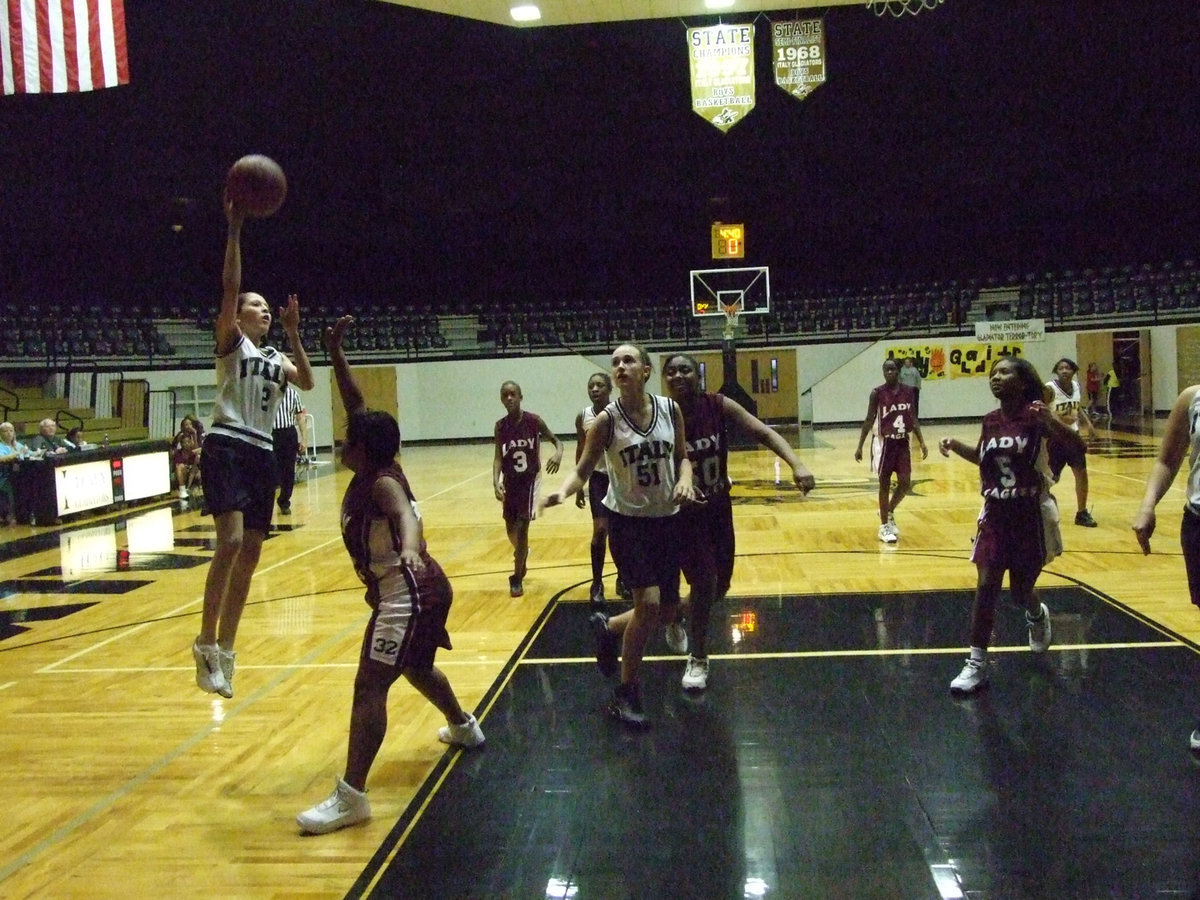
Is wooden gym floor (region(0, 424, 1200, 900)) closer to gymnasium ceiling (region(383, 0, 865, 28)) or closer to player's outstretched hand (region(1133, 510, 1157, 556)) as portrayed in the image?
player's outstretched hand (region(1133, 510, 1157, 556))

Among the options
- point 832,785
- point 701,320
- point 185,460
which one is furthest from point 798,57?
point 832,785

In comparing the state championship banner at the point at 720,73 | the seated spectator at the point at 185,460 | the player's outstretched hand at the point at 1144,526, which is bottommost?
the seated spectator at the point at 185,460

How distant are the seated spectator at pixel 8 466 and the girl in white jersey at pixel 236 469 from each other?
10344 millimetres

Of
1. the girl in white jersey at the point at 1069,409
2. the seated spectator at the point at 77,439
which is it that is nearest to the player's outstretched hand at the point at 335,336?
the girl in white jersey at the point at 1069,409

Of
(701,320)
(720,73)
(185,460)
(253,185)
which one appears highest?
(720,73)

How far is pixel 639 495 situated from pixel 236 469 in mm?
1742

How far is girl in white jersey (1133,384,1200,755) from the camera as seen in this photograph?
4.02 m

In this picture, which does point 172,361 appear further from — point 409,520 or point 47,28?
point 409,520

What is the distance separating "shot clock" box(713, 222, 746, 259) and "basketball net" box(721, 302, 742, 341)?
1.41 metres

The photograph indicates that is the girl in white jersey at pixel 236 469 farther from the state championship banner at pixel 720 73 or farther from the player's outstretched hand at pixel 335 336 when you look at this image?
the state championship banner at pixel 720 73

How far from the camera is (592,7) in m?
14.3

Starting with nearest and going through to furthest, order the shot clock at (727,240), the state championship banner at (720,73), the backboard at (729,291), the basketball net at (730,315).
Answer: the state championship banner at (720,73)
the basketball net at (730,315)
the backboard at (729,291)
the shot clock at (727,240)

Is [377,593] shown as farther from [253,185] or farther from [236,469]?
[253,185]

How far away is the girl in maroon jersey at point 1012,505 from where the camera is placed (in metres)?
4.92
